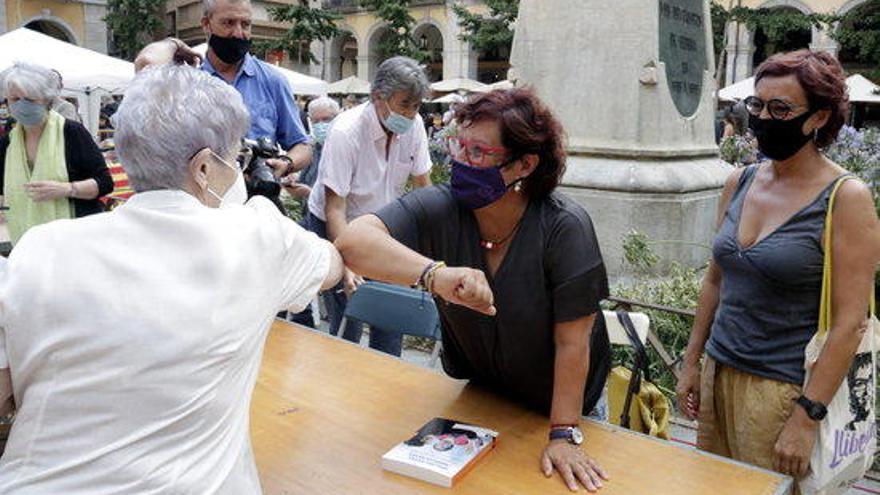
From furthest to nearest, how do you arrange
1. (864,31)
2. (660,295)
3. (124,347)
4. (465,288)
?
(864,31)
(660,295)
(465,288)
(124,347)

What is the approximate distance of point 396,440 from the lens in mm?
2061

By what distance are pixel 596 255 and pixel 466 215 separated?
0.36 meters

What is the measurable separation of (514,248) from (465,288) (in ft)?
0.99

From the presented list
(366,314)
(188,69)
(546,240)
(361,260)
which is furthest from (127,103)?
(366,314)

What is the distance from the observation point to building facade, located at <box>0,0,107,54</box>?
30.3 m

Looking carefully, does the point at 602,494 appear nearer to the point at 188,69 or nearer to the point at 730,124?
the point at 188,69

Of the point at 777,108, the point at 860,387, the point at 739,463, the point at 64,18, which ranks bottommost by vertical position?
the point at 739,463

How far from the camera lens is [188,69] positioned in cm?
152

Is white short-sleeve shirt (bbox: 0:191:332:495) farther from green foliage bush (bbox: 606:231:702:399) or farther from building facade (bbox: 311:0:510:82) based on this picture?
building facade (bbox: 311:0:510:82)

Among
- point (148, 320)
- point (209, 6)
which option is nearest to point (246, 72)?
point (209, 6)

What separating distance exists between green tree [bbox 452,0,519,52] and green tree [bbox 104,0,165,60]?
56.0ft

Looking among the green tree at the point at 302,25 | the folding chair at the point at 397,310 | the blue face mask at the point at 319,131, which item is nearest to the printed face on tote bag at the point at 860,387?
the folding chair at the point at 397,310

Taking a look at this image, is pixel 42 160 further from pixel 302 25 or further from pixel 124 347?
pixel 302 25

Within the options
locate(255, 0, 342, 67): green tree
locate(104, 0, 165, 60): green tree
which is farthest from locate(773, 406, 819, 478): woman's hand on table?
locate(104, 0, 165, 60): green tree
